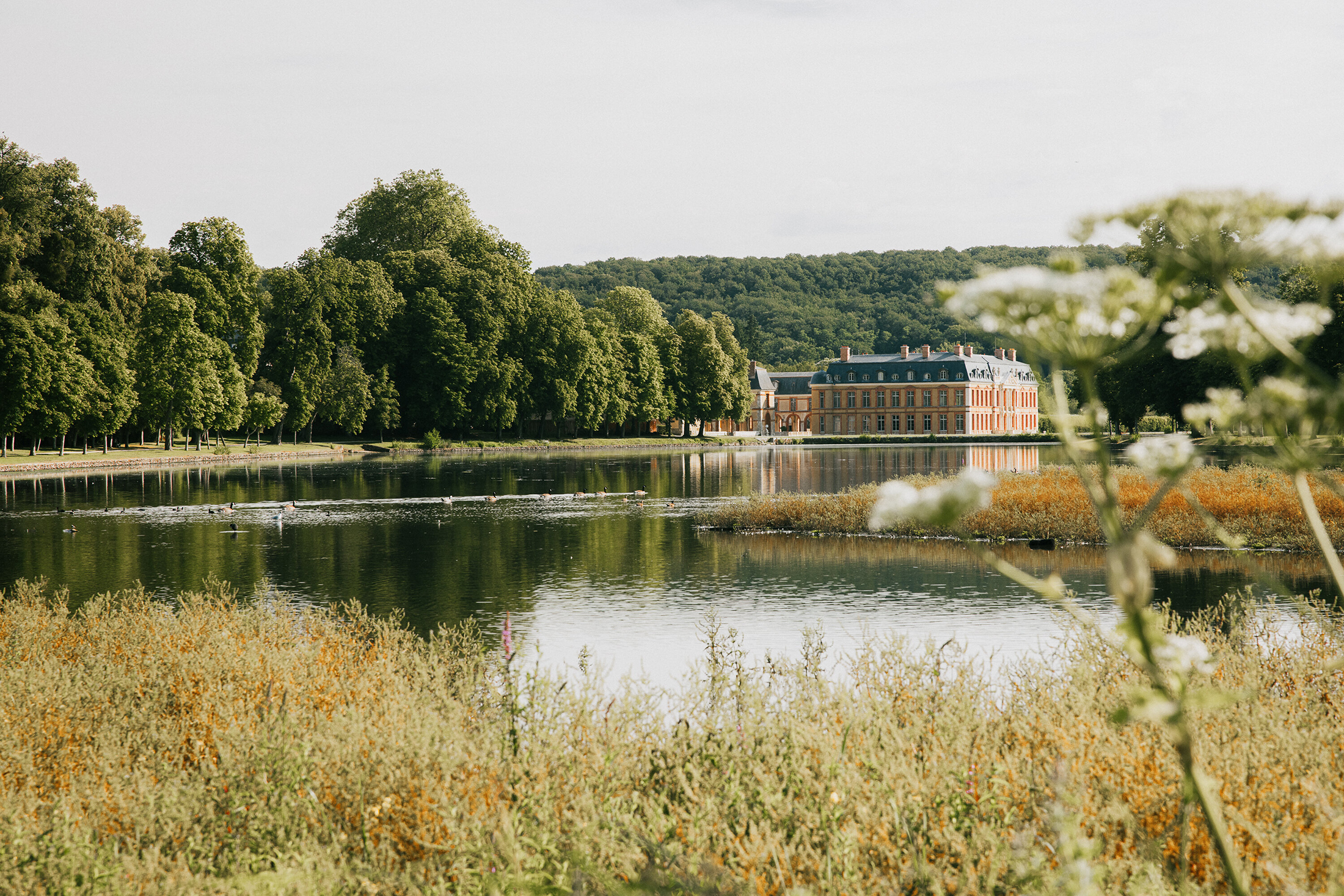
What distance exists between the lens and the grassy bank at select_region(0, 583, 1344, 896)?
4.41 m

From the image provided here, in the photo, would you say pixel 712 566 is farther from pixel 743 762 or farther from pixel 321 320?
pixel 321 320

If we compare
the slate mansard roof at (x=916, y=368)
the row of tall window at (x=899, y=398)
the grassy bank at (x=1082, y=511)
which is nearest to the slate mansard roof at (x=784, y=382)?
the slate mansard roof at (x=916, y=368)

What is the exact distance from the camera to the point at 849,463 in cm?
5819

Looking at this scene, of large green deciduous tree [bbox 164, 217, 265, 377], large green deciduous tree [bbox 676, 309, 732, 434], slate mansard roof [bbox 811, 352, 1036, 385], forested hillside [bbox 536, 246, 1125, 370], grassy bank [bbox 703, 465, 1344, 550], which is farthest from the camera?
forested hillside [bbox 536, 246, 1125, 370]

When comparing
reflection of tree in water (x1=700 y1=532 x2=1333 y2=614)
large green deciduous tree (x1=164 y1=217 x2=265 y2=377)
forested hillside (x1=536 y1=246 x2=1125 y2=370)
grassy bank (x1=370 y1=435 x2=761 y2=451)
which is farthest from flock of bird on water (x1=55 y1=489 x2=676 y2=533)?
forested hillside (x1=536 y1=246 x2=1125 y2=370)

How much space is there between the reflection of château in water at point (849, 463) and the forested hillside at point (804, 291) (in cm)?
5992

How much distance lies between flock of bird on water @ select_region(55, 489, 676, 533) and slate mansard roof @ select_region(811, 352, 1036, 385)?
90.8m

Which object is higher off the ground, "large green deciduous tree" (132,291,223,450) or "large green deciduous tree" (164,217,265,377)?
"large green deciduous tree" (164,217,265,377)

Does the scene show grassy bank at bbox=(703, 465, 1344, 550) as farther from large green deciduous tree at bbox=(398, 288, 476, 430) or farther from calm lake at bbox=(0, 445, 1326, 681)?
large green deciduous tree at bbox=(398, 288, 476, 430)

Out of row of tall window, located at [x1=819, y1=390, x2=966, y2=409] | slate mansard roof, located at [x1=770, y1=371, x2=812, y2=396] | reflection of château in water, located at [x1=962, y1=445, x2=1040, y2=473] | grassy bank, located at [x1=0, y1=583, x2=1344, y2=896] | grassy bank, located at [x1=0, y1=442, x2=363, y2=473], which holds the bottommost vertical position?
reflection of château in water, located at [x1=962, y1=445, x2=1040, y2=473]

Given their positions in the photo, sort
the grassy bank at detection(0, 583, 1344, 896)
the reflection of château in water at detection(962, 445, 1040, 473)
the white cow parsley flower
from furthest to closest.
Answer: the reflection of château in water at detection(962, 445, 1040, 473) < the grassy bank at detection(0, 583, 1344, 896) < the white cow parsley flower

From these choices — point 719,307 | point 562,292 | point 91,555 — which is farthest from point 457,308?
point 719,307

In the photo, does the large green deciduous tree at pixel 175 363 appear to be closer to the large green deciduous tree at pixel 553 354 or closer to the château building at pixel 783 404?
the large green deciduous tree at pixel 553 354

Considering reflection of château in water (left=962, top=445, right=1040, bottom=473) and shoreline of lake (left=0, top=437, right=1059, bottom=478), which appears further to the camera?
reflection of château in water (left=962, top=445, right=1040, bottom=473)
